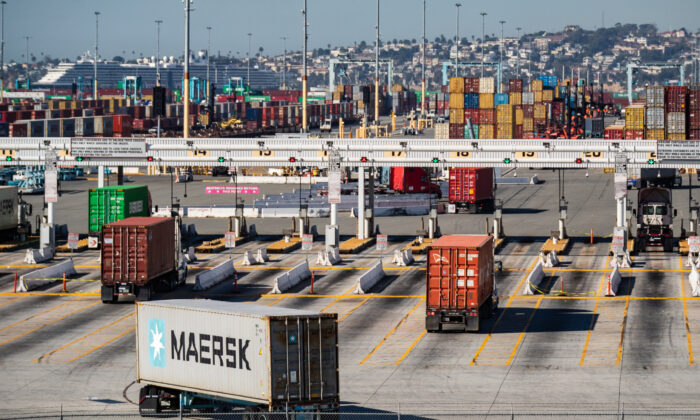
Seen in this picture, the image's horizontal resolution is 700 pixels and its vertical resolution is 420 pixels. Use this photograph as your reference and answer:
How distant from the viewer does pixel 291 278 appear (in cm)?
5709

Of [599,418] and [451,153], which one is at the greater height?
[451,153]

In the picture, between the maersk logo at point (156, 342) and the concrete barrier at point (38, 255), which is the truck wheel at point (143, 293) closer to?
the concrete barrier at point (38, 255)

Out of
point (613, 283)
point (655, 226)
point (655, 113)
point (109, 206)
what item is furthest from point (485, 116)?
point (613, 283)

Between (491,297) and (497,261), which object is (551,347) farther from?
(497,261)

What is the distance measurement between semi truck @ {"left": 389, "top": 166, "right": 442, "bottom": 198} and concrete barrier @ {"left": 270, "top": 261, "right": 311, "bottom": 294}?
42384 mm

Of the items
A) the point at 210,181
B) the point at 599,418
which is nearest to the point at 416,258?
the point at 599,418

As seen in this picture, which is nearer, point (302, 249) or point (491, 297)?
point (491, 297)

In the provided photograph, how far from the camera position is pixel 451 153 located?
70.8m

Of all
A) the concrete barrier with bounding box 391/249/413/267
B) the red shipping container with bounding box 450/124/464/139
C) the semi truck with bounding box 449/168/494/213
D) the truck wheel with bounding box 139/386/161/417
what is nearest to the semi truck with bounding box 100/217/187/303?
the concrete barrier with bounding box 391/249/413/267

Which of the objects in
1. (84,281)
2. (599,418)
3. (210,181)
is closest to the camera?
(599,418)

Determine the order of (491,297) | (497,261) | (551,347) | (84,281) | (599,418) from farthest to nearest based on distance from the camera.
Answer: (497,261) → (84,281) → (491,297) → (551,347) → (599,418)

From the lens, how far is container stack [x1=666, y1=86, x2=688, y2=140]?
95.6 m

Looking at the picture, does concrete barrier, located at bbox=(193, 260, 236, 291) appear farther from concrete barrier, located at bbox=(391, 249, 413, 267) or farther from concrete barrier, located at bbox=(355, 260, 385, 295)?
concrete barrier, located at bbox=(391, 249, 413, 267)

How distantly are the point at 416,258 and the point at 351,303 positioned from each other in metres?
14.3
